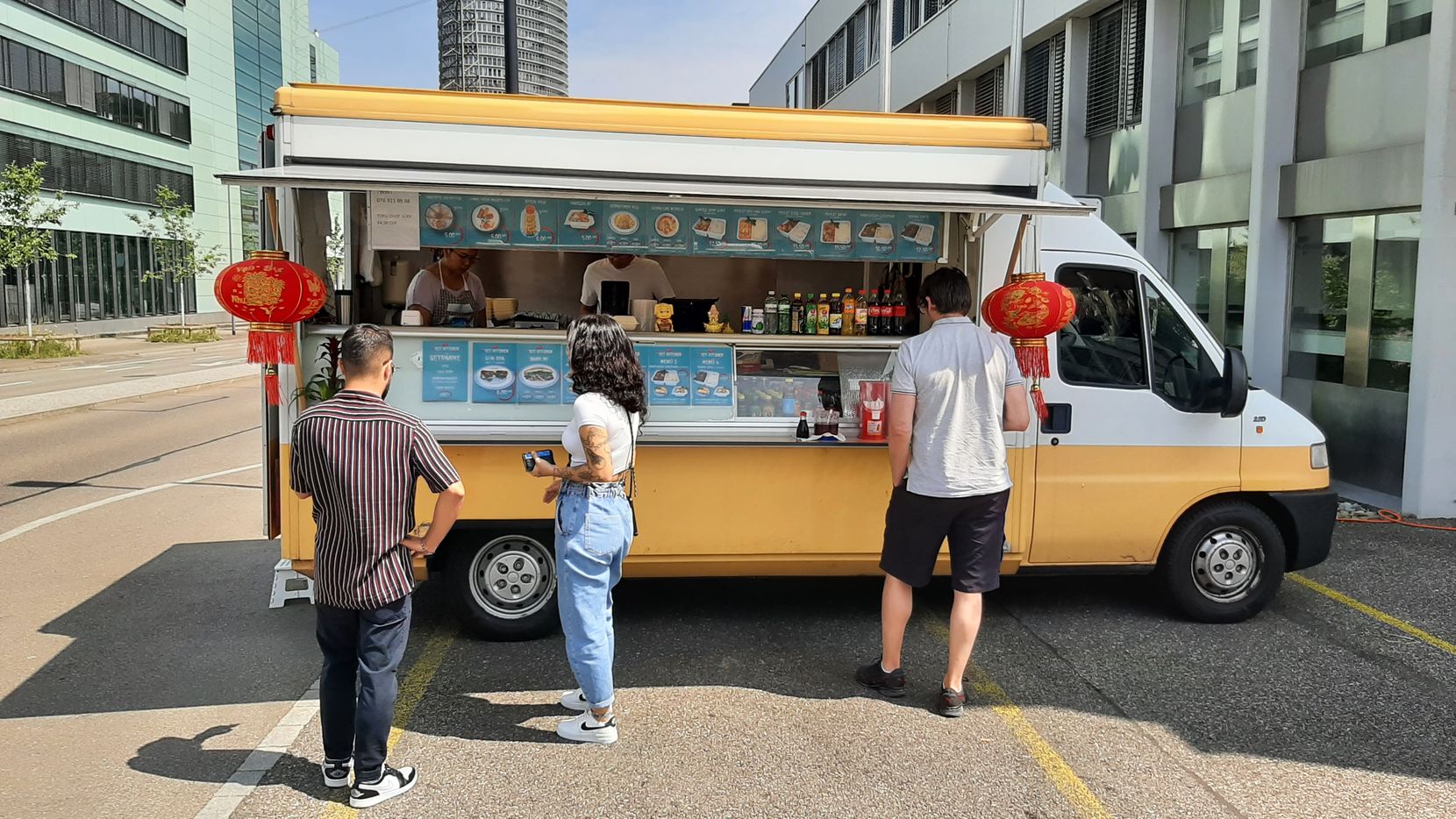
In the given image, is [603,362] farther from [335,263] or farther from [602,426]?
[335,263]

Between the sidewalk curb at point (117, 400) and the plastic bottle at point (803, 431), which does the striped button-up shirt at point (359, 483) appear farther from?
the sidewalk curb at point (117, 400)

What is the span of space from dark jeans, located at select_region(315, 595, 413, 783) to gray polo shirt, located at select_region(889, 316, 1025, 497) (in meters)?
2.29

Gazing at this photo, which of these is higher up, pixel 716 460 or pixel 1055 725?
pixel 716 460

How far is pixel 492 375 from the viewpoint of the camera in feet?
18.8

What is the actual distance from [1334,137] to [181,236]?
42208mm

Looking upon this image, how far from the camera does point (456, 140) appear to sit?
530 centimetres

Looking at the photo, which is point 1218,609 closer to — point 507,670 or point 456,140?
point 507,670

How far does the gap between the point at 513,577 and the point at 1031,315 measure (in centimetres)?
294

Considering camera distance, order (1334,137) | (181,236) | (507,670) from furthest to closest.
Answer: (181,236) → (1334,137) → (507,670)

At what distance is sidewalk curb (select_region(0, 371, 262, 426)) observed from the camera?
15.4 meters

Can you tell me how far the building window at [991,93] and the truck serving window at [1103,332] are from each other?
1332cm

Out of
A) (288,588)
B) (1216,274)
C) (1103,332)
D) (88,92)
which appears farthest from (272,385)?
(88,92)

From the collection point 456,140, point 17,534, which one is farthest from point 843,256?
point 17,534

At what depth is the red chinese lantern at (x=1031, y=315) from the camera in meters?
5.33
